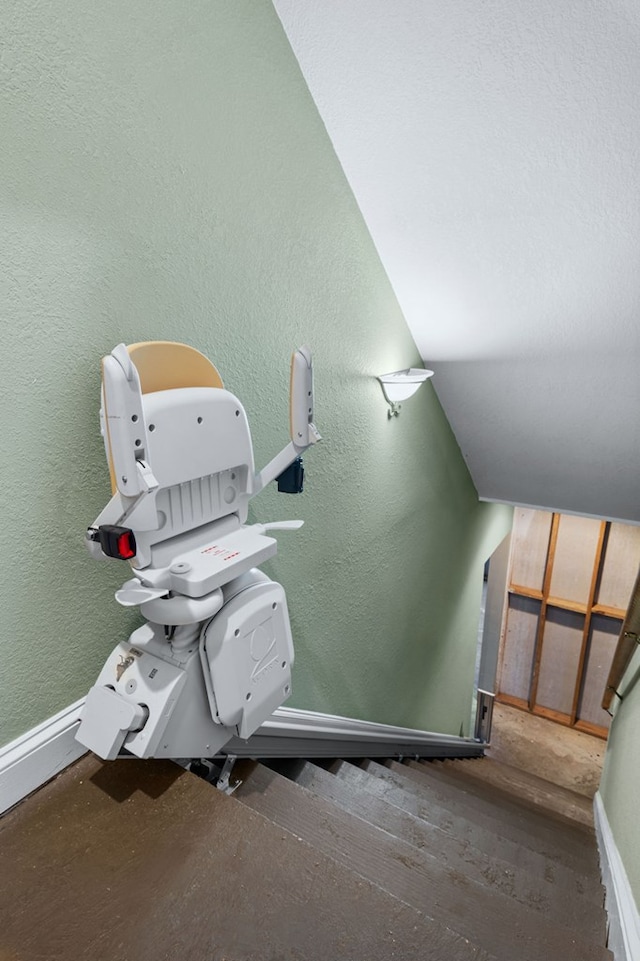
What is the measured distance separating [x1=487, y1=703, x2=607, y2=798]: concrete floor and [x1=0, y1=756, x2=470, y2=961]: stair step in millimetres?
4533

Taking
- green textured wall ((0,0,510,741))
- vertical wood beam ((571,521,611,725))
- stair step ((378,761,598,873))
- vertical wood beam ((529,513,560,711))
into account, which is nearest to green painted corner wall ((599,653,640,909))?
stair step ((378,761,598,873))

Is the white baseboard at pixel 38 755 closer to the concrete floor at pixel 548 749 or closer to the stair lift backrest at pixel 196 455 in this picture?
the stair lift backrest at pixel 196 455

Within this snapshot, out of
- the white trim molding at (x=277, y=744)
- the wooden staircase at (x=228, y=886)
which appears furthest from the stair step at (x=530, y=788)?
the wooden staircase at (x=228, y=886)

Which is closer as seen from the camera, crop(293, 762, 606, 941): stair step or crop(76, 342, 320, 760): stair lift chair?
crop(76, 342, 320, 760): stair lift chair

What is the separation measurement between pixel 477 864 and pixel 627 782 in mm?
778

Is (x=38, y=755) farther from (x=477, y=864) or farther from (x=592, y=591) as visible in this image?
(x=592, y=591)

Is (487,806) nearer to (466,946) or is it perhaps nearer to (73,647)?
(466,946)

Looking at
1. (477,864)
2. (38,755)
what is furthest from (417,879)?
(38,755)

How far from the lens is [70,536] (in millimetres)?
1118

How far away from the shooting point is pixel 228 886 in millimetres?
994

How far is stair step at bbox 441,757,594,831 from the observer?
360cm

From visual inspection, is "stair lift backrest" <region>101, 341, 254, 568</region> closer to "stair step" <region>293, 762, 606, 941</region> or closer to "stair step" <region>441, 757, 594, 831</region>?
"stair step" <region>293, 762, 606, 941</region>

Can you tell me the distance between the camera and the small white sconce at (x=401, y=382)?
207 cm

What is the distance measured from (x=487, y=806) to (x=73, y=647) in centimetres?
222
